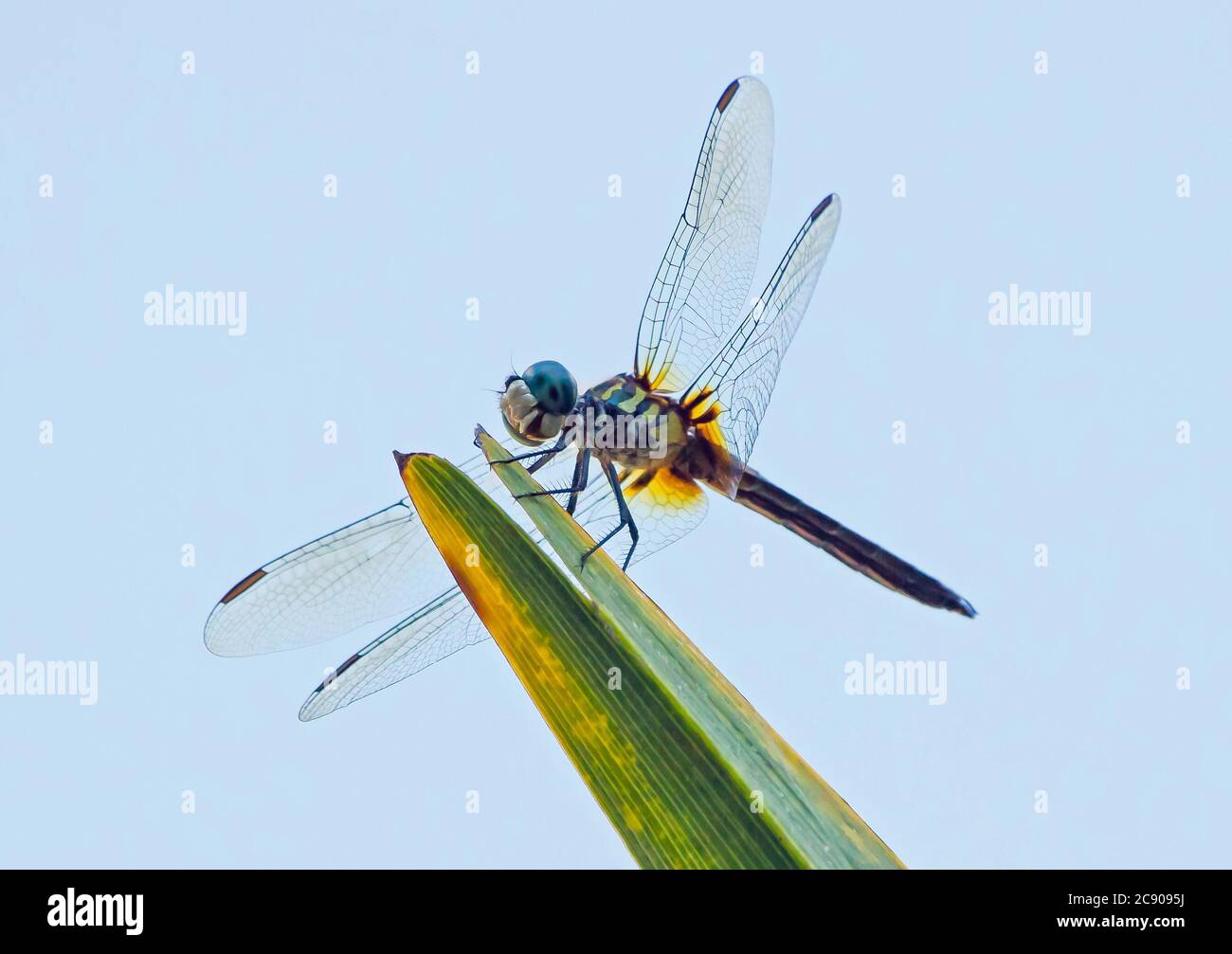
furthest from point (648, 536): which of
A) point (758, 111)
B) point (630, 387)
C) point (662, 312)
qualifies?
point (758, 111)

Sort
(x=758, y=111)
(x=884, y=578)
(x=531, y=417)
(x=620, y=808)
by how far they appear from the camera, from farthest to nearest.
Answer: (x=884, y=578)
(x=758, y=111)
(x=531, y=417)
(x=620, y=808)

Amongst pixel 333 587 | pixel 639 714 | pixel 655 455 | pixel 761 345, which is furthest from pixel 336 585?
pixel 639 714

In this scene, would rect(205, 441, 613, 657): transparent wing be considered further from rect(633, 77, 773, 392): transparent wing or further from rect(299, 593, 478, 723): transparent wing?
rect(633, 77, 773, 392): transparent wing

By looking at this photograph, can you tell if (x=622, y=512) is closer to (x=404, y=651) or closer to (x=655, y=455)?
(x=655, y=455)

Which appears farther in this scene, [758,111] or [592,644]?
[758,111]

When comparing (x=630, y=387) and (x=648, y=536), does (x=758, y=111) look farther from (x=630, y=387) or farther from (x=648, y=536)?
(x=648, y=536)
